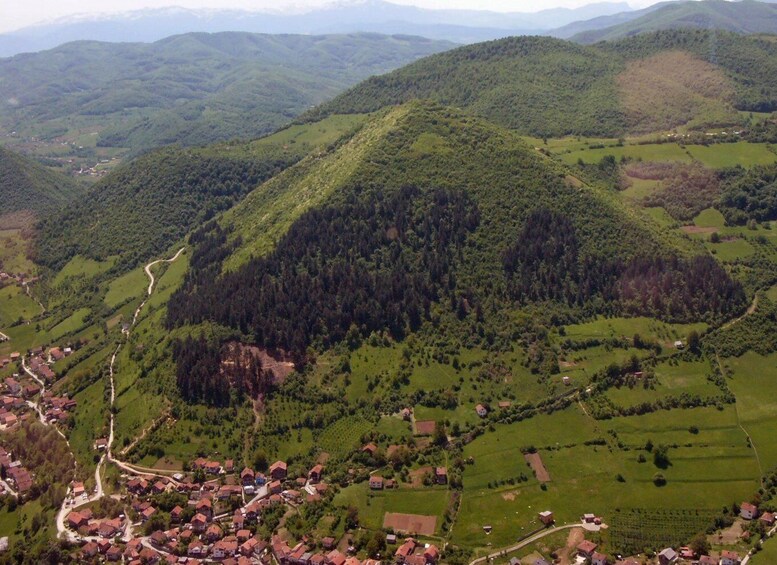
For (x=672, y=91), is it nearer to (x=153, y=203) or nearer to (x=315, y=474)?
(x=153, y=203)

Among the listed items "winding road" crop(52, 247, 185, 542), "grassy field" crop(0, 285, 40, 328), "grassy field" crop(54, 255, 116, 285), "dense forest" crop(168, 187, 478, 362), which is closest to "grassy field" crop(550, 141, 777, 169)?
"dense forest" crop(168, 187, 478, 362)

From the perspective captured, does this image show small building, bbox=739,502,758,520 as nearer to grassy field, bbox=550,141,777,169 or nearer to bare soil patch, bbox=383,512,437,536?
bare soil patch, bbox=383,512,437,536

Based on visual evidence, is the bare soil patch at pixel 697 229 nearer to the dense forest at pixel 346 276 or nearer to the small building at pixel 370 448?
the dense forest at pixel 346 276

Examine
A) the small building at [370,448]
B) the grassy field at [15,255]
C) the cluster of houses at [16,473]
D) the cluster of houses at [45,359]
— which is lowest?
the cluster of houses at [16,473]

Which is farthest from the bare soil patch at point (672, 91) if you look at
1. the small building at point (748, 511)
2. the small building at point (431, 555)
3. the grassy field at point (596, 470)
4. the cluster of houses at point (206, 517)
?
the small building at point (431, 555)

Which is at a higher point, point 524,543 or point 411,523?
point 411,523

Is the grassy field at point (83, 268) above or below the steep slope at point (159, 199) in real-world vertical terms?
below

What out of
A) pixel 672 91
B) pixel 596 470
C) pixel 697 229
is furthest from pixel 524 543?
pixel 672 91
